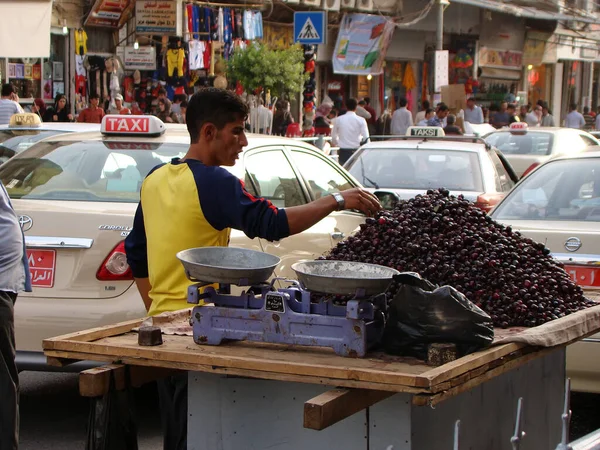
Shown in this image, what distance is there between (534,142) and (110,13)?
27.7 feet

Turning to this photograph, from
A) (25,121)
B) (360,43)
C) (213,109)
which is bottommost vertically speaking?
(25,121)

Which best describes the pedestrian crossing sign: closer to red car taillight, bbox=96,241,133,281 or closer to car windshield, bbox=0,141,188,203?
car windshield, bbox=0,141,188,203

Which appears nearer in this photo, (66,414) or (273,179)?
(66,414)

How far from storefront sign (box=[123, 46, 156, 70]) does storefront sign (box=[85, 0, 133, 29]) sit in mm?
578

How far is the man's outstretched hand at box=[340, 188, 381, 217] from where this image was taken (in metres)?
3.74

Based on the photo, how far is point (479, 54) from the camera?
33688 millimetres

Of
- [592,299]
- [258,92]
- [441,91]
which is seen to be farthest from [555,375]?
[441,91]

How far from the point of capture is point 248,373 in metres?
3.15

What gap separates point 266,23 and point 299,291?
70.7 ft

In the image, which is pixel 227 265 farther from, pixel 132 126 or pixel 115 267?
pixel 132 126

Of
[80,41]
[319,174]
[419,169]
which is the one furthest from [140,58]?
[319,174]

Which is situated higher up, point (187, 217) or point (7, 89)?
point (7, 89)

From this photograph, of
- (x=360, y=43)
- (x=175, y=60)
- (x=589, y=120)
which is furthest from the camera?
(x=589, y=120)

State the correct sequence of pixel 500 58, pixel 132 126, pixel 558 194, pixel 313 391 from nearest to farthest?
pixel 313 391 < pixel 132 126 < pixel 558 194 < pixel 500 58
